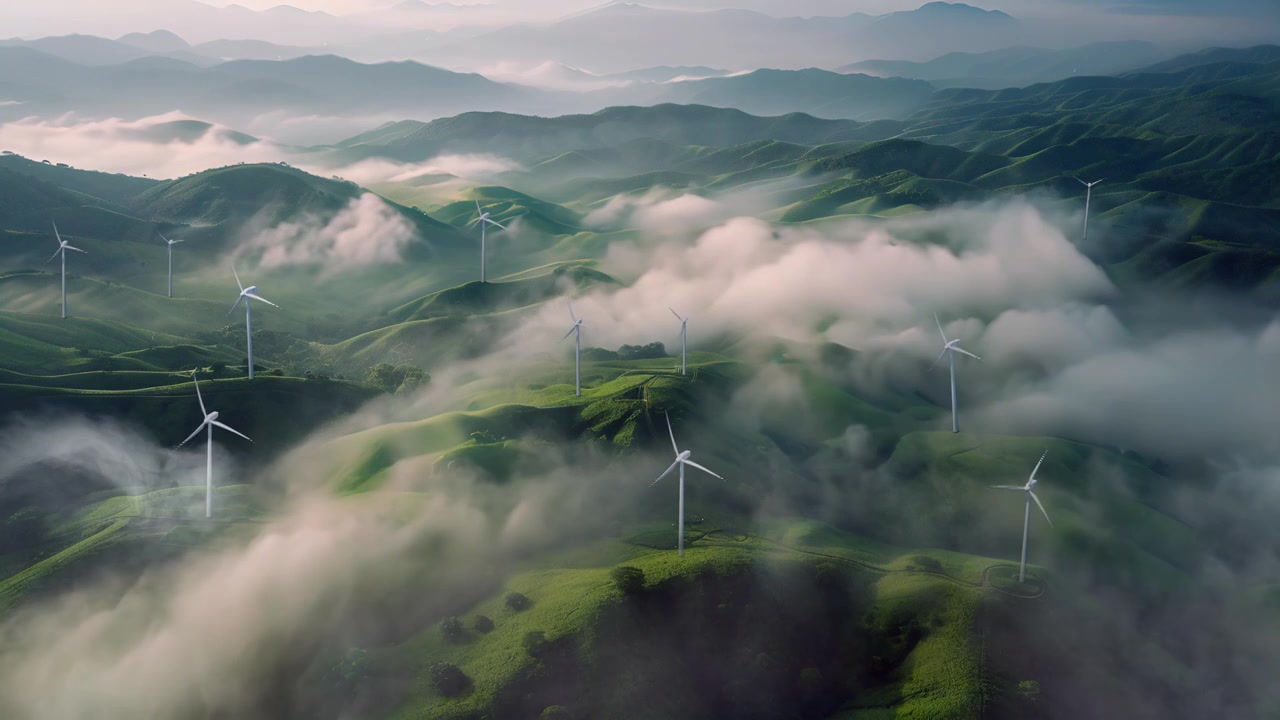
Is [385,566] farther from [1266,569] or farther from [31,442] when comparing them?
[1266,569]

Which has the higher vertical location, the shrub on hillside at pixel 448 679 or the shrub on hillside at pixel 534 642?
the shrub on hillside at pixel 534 642

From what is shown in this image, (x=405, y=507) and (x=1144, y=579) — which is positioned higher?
(x=405, y=507)

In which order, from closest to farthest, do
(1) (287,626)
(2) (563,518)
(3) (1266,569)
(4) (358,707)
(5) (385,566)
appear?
(4) (358,707) → (1) (287,626) → (5) (385,566) → (2) (563,518) → (3) (1266,569)

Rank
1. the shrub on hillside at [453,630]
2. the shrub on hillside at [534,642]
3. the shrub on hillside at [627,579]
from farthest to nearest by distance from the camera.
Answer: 1. the shrub on hillside at [627,579]
2. the shrub on hillside at [453,630]
3. the shrub on hillside at [534,642]

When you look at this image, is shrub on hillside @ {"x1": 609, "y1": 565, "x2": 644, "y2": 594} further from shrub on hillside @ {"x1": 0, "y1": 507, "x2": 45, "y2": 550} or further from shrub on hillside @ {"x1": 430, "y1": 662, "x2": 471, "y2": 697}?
shrub on hillside @ {"x1": 0, "y1": 507, "x2": 45, "y2": 550}

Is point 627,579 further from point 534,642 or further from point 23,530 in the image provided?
point 23,530

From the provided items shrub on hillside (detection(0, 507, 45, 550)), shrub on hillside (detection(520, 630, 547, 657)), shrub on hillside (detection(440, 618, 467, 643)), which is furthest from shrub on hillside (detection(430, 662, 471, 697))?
shrub on hillside (detection(0, 507, 45, 550))

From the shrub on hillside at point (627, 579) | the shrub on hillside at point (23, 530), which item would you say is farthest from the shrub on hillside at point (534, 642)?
the shrub on hillside at point (23, 530)

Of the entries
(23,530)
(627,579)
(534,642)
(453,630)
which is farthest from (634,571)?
(23,530)

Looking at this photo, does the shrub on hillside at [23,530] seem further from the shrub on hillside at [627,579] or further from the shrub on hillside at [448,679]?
the shrub on hillside at [627,579]

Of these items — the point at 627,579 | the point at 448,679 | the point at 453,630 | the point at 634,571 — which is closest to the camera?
the point at 448,679

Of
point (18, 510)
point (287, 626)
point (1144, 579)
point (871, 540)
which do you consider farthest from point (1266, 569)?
point (18, 510)
